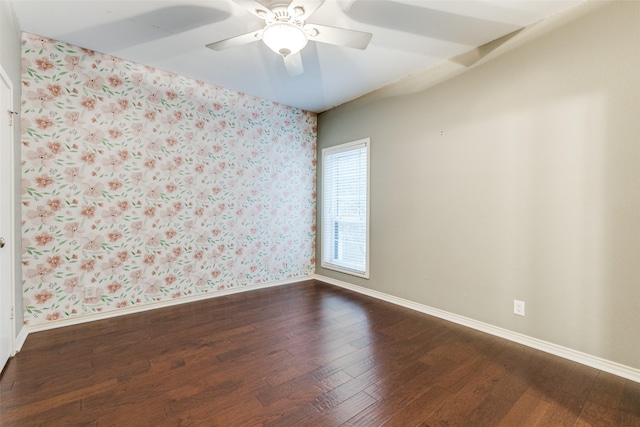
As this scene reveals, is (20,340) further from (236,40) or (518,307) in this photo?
(518,307)

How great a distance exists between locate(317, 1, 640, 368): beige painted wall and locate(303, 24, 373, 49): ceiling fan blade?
1389 mm

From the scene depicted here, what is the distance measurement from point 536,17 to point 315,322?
10.6 ft

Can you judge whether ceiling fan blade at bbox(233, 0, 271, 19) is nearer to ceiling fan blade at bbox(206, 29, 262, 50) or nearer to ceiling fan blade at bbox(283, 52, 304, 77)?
ceiling fan blade at bbox(206, 29, 262, 50)

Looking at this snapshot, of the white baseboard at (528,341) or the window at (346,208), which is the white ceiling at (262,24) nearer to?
the window at (346,208)

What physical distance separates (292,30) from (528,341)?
9.85 ft

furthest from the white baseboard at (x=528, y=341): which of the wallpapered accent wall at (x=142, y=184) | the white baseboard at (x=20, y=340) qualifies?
the white baseboard at (x=20, y=340)

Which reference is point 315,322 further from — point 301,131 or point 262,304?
point 301,131

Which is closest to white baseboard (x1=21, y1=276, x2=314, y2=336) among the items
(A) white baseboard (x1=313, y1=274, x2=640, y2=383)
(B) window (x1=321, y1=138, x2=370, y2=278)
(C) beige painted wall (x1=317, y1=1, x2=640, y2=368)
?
(B) window (x1=321, y1=138, x2=370, y2=278)

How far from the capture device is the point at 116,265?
2.97 meters

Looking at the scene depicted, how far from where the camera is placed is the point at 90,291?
111 inches

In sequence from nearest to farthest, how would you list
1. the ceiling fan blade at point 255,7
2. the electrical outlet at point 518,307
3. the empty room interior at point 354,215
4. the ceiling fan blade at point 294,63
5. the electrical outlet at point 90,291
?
the ceiling fan blade at point 255,7 → the empty room interior at point 354,215 → the ceiling fan blade at point 294,63 → the electrical outlet at point 518,307 → the electrical outlet at point 90,291

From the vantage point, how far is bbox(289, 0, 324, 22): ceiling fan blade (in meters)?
1.73

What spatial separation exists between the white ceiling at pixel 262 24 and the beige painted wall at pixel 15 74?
0.45ft

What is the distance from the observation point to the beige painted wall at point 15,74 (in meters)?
2.05
